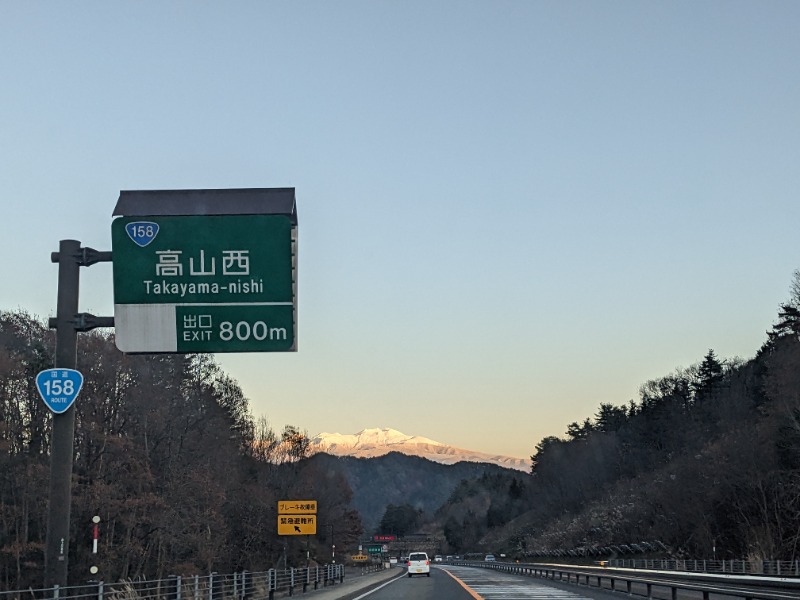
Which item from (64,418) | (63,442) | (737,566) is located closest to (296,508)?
(737,566)

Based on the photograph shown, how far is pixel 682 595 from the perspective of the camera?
121 ft

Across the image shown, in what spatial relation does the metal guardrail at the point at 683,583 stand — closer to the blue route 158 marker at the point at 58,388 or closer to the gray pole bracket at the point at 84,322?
the gray pole bracket at the point at 84,322

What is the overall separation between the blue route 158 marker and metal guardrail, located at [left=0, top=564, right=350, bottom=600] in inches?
105

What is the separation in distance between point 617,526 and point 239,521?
6839 centimetres

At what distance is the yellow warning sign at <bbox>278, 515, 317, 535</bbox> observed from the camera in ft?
191

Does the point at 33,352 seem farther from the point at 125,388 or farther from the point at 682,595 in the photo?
the point at 682,595

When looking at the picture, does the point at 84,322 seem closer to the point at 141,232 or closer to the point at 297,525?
the point at 141,232

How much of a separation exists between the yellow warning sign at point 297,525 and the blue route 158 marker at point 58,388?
4524 cm

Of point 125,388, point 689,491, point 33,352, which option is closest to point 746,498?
point 689,491

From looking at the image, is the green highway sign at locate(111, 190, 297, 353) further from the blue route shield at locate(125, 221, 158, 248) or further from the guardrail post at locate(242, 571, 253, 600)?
the guardrail post at locate(242, 571, 253, 600)

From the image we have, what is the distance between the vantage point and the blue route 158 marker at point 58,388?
14102 millimetres

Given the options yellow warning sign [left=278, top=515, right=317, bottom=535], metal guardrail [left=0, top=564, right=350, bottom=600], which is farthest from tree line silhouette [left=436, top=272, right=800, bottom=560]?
metal guardrail [left=0, top=564, right=350, bottom=600]

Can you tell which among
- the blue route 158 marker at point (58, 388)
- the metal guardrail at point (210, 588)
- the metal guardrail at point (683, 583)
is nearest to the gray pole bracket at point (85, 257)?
the blue route 158 marker at point (58, 388)

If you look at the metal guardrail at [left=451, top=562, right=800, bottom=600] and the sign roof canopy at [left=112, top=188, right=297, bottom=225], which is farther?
the metal guardrail at [left=451, top=562, right=800, bottom=600]
